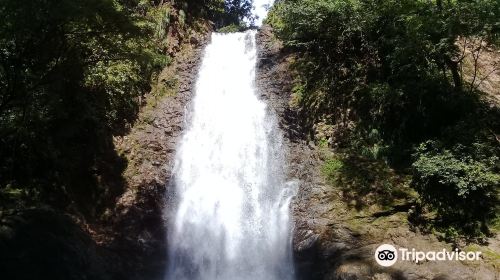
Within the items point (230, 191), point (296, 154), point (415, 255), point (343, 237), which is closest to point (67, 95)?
point (230, 191)

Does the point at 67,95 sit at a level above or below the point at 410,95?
below

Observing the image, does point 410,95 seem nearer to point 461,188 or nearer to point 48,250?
point 461,188

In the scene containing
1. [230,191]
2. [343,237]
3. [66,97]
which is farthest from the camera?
[230,191]

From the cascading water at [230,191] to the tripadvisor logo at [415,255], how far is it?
8.77 ft

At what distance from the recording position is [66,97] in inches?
521

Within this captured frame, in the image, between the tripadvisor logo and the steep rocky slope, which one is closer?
the steep rocky slope

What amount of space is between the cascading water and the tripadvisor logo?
2672 millimetres

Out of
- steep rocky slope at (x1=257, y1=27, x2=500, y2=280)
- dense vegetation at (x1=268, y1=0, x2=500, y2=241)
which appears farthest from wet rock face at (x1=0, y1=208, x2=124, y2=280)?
dense vegetation at (x1=268, y1=0, x2=500, y2=241)

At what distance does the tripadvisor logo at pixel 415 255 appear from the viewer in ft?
31.7

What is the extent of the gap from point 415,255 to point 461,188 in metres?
2.02

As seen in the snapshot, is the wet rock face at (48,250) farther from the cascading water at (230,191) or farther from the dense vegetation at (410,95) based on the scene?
the dense vegetation at (410,95)

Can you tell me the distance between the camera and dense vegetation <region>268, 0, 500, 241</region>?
429 inches

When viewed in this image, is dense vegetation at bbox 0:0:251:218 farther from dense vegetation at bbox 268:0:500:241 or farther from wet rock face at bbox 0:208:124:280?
dense vegetation at bbox 268:0:500:241

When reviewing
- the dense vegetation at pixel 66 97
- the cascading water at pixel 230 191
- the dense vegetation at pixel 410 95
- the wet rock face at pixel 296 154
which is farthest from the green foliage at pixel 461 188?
the dense vegetation at pixel 66 97
